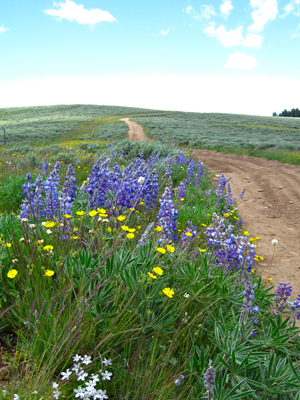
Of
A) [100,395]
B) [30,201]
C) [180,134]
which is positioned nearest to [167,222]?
[30,201]

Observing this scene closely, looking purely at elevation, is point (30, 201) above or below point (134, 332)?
above

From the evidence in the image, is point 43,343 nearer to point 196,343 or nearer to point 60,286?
point 60,286

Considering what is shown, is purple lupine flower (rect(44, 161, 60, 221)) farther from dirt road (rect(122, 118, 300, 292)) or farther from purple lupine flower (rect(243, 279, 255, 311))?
dirt road (rect(122, 118, 300, 292))

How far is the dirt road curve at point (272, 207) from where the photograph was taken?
530 centimetres

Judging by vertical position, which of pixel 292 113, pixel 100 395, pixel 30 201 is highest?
pixel 292 113

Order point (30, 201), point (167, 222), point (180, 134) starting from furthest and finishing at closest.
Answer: point (180, 134) → point (30, 201) → point (167, 222)

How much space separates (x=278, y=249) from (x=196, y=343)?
4.59m

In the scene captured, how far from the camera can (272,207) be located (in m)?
9.02

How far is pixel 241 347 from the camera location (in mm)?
1846

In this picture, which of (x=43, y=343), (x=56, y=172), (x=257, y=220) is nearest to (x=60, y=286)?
(x=43, y=343)

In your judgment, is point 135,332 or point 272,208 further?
point 272,208

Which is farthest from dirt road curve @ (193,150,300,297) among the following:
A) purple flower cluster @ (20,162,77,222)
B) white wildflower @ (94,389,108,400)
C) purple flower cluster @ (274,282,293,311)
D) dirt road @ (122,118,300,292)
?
white wildflower @ (94,389,108,400)

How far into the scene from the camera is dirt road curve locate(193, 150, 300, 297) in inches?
209

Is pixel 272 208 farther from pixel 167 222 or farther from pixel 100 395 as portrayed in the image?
pixel 100 395
